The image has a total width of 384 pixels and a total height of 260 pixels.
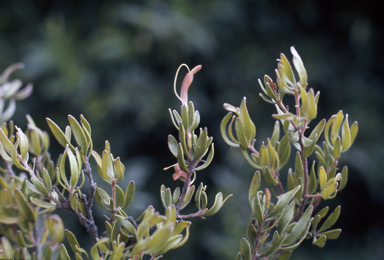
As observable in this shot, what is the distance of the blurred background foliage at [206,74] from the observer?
4.37 feet

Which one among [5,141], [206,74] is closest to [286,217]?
[5,141]

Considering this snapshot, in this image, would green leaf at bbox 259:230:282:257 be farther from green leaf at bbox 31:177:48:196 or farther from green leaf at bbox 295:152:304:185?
green leaf at bbox 31:177:48:196

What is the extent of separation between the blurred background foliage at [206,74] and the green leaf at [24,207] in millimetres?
1018

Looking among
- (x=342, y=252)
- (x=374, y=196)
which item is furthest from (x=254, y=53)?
(x=342, y=252)

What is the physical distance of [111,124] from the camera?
1.43 m

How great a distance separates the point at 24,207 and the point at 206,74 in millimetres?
1259

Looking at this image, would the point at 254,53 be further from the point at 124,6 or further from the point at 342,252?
the point at 342,252

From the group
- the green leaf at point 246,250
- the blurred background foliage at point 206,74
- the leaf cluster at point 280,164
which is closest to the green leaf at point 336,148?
the leaf cluster at point 280,164

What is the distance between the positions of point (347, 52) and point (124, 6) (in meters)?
1.05

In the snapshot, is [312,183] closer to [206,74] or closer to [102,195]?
[102,195]

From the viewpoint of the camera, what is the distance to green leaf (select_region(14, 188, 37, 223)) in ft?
0.75

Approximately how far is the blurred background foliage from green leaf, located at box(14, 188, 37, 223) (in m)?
1.02

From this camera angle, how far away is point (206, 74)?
56.7 inches

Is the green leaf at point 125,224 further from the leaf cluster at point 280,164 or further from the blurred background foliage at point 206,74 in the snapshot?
the blurred background foliage at point 206,74
